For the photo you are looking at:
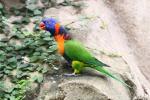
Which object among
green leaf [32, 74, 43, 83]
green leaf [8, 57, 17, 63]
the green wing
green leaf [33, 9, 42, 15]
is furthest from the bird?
green leaf [33, 9, 42, 15]

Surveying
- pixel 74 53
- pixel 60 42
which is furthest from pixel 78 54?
pixel 60 42

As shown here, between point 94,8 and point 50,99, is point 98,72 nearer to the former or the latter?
point 50,99

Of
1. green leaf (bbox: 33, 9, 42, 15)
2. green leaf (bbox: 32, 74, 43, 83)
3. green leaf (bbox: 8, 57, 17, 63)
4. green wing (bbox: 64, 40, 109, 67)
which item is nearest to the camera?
green wing (bbox: 64, 40, 109, 67)

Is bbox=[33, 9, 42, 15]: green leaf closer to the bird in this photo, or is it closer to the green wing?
the bird

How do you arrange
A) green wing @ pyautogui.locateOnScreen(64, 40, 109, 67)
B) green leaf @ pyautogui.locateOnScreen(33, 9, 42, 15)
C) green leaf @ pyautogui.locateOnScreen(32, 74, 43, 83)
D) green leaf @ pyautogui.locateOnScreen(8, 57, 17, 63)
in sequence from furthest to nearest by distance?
1. green leaf @ pyautogui.locateOnScreen(33, 9, 42, 15)
2. green leaf @ pyautogui.locateOnScreen(8, 57, 17, 63)
3. green leaf @ pyautogui.locateOnScreen(32, 74, 43, 83)
4. green wing @ pyautogui.locateOnScreen(64, 40, 109, 67)

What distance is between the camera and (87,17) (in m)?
5.96

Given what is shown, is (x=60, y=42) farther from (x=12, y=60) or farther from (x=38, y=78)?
(x=12, y=60)

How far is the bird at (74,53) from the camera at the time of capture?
4.61 metres

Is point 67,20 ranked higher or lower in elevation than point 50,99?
higher

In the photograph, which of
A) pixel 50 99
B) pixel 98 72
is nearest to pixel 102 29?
pixel 98 72

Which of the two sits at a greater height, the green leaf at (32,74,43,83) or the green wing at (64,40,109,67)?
the green wing at (64,40,109,67)

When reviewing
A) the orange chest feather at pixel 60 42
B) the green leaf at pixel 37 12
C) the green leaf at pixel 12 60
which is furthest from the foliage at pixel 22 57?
the orange chest feather at pixel 60 42

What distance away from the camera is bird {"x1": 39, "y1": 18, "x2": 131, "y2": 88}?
461cm

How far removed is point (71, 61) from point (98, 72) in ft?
1.02
